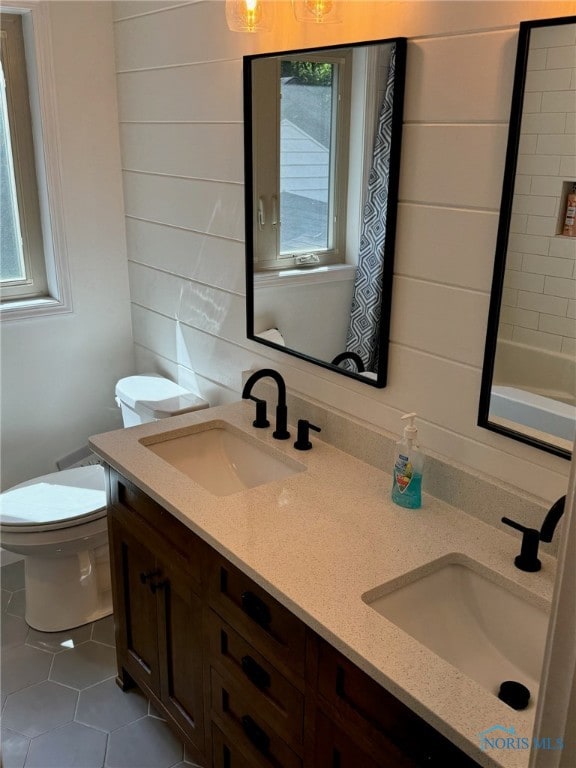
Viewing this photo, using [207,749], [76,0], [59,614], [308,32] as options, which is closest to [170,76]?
[76,0]

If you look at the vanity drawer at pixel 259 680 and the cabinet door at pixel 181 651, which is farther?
the cabinet door at pixel 181 651

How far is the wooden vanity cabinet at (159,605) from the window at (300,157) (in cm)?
82

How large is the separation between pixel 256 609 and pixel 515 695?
55 cm

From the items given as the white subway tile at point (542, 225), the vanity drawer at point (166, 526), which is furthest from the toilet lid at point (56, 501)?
the white subway tile at point (542, 225)

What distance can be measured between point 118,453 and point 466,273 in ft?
3.40

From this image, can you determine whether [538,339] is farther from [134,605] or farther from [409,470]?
[134,605]

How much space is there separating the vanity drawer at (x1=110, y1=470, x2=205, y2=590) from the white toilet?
439 millimetres

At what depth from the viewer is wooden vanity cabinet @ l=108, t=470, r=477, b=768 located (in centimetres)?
126

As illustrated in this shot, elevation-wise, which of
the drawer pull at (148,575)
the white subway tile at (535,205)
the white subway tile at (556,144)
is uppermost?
the white subway tile at (556,144)

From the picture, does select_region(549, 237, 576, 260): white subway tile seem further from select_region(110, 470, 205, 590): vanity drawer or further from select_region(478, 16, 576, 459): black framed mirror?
select_region(110, 470, 205, 590): vanity drawer

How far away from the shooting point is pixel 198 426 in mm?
2154

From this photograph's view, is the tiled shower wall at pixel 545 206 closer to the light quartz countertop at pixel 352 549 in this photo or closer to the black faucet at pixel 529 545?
the black faucet at pixel 529 545

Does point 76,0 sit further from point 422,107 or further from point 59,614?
point 59,614

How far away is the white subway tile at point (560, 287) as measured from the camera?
1346 millimetres
